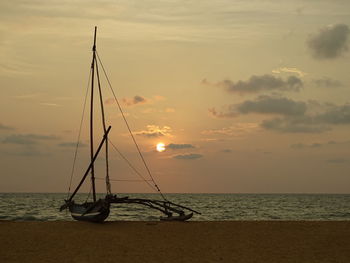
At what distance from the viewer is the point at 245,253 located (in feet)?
66.9

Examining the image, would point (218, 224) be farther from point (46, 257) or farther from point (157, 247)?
point (46, 257)

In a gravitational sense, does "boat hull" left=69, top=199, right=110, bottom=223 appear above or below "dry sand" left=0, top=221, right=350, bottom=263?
above

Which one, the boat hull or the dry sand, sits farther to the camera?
the boat hull

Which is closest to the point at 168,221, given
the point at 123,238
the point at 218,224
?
the point at 218,224

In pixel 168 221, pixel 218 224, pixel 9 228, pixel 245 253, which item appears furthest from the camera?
pixel 168 221

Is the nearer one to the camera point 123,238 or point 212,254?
point 212,254

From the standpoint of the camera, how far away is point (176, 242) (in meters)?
22.9

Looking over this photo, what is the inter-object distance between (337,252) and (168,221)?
44.6ft

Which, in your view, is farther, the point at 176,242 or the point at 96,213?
the point at 96,213

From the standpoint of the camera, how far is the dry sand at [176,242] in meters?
19.5

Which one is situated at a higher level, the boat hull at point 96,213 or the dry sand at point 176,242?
the boat hull at point 96,213

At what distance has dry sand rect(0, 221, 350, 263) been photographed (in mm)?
19484

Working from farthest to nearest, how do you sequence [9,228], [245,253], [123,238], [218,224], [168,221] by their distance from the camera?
[168,221] < [218,224] < [9,228] < [123,238] < [245,253]

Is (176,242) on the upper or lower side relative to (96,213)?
lower
